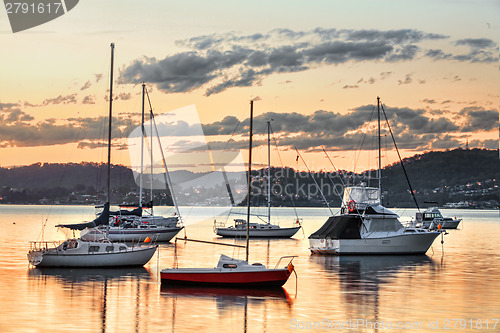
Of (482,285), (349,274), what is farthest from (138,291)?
(482,285)

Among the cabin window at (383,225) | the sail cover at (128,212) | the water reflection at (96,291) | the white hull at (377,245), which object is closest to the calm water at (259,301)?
the water reflection at (96,291)

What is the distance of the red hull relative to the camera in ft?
127

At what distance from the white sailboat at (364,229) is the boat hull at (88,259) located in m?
19.8

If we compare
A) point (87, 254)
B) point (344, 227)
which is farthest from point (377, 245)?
point (87, 254)

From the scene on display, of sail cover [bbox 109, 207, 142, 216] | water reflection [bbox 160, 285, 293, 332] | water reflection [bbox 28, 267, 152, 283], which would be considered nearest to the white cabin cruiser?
water reflection [bbox 28, 267, 152, 283]

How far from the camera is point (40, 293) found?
39.2 metres

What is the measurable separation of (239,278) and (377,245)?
26.2 meters

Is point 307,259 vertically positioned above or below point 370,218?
below

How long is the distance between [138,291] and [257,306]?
26.8 ft

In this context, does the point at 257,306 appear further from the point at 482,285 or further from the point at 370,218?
the point at 370,218

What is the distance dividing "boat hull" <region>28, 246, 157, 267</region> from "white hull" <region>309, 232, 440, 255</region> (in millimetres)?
19962

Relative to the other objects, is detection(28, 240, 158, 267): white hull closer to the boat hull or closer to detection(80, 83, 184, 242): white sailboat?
the boat hull

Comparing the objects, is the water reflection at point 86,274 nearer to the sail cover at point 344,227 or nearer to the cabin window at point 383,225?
the sail cover at point 344,227

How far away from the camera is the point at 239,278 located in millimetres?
38812
